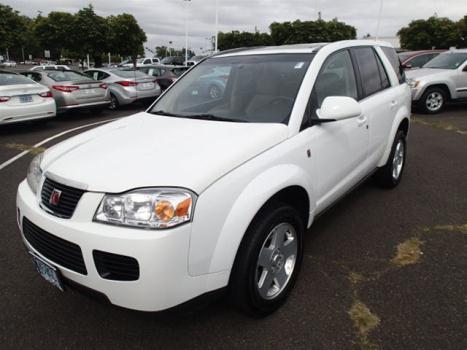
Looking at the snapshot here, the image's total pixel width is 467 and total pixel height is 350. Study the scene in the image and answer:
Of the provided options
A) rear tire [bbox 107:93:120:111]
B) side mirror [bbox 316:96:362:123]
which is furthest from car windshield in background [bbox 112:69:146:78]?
side mirror [bbox 316:96:362:123]

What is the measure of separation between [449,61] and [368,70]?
29.4 ft

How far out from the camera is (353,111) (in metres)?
2.71

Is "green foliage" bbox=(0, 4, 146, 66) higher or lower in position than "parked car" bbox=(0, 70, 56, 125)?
higher

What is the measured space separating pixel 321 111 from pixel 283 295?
1.31 meters

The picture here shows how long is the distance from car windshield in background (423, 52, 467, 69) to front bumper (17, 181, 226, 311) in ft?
37.3

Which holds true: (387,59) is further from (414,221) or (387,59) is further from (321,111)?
(321,111)

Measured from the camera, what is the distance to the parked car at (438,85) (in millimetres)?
10273

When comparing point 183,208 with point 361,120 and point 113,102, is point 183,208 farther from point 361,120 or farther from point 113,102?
point 113,102

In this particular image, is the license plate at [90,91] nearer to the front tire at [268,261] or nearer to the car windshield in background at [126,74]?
the car windshield in background at [126,74]

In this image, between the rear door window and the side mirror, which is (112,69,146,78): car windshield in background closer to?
the rear door window

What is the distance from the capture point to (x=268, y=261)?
7.93ft

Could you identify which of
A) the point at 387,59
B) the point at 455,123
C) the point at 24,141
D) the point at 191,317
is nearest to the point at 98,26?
the point at 24,141

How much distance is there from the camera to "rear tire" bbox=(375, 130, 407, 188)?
4422 mm

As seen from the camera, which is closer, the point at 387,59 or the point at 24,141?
the point at 387,59
